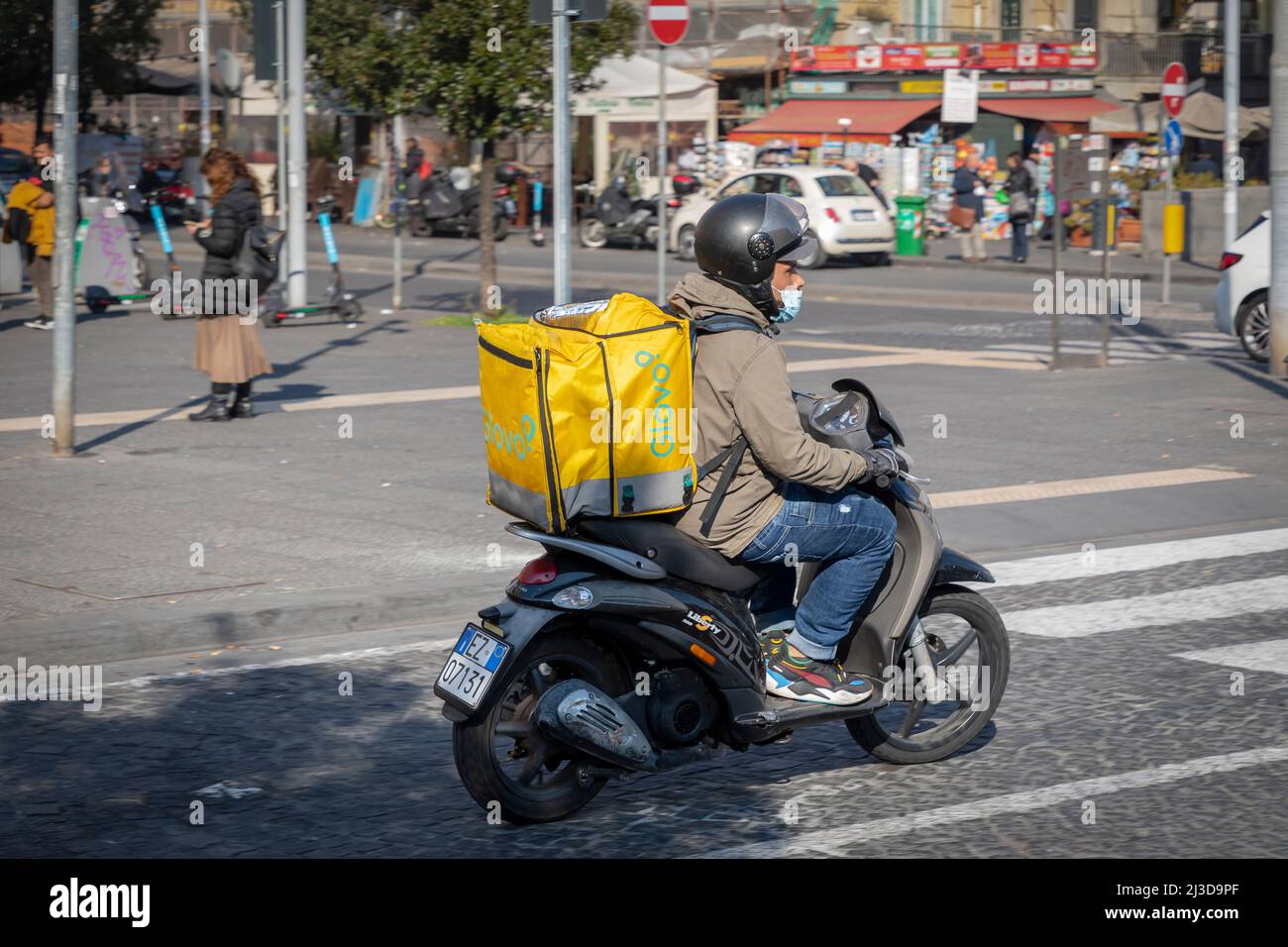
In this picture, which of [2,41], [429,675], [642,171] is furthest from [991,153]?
[429,675]

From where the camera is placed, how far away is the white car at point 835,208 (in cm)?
2973

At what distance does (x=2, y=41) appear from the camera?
43.5 m

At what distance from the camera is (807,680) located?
5.34 m

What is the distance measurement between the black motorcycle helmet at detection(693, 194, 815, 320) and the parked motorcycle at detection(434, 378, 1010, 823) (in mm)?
396

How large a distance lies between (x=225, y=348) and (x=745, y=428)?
8.23m

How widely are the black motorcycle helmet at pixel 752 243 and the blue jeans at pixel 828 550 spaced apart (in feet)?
1.87

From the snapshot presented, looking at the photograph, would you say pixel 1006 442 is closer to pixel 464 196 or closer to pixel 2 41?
pixel 464 196

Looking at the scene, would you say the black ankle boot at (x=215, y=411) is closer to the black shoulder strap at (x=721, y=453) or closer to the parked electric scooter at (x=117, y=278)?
the black shoulder strap at (x=721, y=453)

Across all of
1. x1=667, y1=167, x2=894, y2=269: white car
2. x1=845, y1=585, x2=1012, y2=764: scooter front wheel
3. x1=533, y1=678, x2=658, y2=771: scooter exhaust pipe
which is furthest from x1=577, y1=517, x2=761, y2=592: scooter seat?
x1=667, y1=167, x2=894, y2=269: white car

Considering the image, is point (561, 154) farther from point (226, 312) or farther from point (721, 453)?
point (721, 453)

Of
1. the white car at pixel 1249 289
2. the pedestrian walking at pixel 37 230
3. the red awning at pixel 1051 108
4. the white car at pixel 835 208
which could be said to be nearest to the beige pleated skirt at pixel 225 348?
the pedestrian walking at pixel 37 230

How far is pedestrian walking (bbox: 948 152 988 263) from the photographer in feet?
100

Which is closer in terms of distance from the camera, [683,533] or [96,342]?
[683,533]
